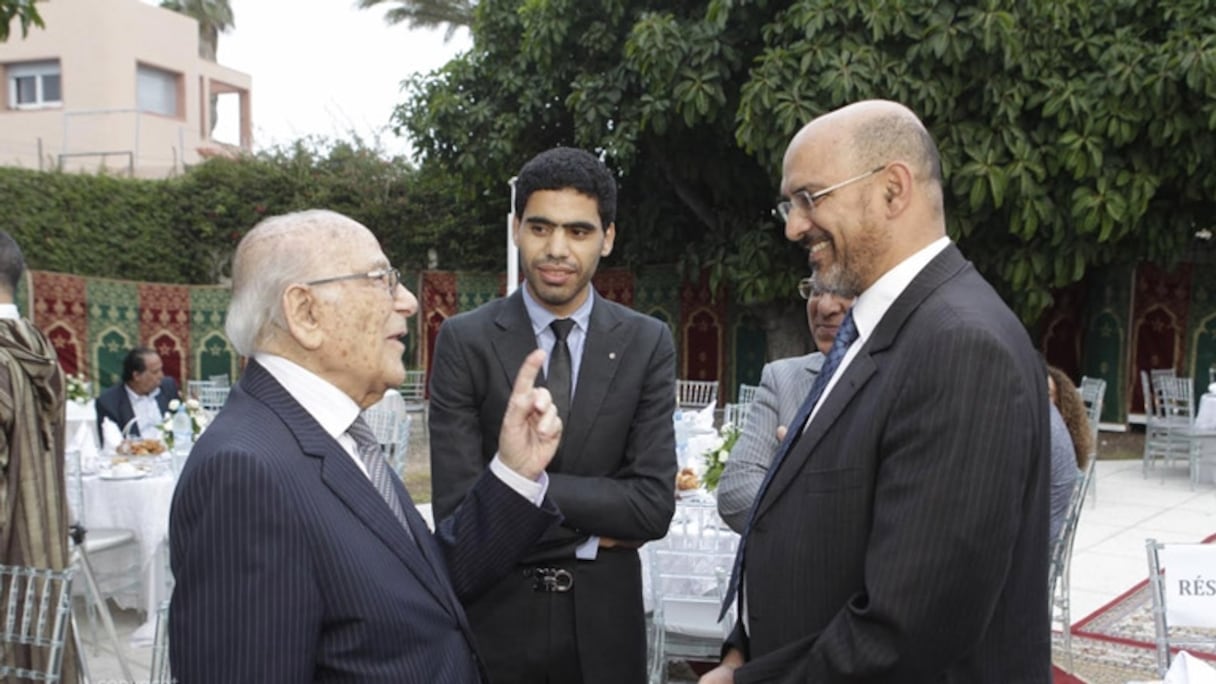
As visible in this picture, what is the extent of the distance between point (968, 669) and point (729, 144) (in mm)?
10220

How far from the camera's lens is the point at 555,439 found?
188cm

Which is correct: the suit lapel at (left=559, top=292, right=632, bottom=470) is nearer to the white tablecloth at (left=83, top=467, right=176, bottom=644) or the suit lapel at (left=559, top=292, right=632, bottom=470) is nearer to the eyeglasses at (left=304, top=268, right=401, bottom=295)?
the eyeglasses at (left=304, top=268, right=401, bottom=295)

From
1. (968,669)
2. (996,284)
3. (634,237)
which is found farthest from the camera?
(634,237)

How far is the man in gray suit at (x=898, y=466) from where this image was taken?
1414 millimetres

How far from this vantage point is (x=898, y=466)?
145 centimetres

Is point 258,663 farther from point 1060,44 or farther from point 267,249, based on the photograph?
point 1060,44

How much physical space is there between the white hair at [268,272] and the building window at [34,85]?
1037 inches

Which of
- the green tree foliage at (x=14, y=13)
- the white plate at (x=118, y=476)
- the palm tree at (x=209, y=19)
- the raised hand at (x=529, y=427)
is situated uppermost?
the palm tree at (x=209, y=19)

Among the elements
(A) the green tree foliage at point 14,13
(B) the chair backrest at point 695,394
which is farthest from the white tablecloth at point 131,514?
(B) the chair backrest at point 695,394

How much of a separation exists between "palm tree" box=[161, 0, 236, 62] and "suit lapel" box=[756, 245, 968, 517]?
32.9m

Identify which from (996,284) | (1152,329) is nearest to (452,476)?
(996,284)

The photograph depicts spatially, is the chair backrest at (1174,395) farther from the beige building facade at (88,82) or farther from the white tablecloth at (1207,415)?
the beige building facade at (88,82)

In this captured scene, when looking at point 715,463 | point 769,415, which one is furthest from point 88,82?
point 769,415

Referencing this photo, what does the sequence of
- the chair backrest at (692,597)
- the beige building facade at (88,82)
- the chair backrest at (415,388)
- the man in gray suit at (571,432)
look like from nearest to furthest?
the man in gray suit at (571,432)
the chair backrest at (692,597)
the chair backrest at (415,388)
the beige building facade at (88,82)
